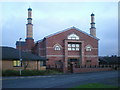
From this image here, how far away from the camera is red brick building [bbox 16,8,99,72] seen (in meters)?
46.9

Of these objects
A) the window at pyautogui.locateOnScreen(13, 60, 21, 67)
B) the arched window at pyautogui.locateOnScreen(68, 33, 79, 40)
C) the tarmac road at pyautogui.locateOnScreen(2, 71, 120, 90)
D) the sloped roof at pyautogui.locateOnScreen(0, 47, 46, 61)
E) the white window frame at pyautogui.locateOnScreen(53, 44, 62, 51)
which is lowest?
the tarmac road at pyautogui.locateOnScreen(2, 71, 120, 90)

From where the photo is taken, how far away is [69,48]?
159 ft

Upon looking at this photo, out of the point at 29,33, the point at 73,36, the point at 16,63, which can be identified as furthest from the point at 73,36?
the point at 16,63

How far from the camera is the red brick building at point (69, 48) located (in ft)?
154

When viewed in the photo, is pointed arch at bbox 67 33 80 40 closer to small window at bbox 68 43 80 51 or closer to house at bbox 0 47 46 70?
small window at bbox 68 43 80 51

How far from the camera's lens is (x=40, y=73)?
33.5 m

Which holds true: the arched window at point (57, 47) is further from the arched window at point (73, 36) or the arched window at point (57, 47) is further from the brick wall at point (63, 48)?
the arched window at point (73, 36)

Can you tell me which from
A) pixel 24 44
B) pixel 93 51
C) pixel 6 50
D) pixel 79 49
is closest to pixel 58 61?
pixel 79 49

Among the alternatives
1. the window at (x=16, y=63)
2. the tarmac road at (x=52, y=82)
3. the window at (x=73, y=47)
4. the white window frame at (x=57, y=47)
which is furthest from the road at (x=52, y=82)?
the window at (x=73, y=47)

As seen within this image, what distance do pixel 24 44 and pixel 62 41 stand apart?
16.1m

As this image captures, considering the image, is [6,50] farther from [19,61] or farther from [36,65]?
[36,65]

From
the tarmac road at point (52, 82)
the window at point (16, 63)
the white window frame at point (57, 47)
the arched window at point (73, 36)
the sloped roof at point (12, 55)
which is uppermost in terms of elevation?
the arched window at point (73, 36)

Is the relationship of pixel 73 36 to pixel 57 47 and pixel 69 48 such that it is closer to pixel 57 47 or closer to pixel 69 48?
pixel 69 48

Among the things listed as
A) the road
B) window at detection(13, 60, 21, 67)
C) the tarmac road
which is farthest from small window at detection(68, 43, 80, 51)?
the road
